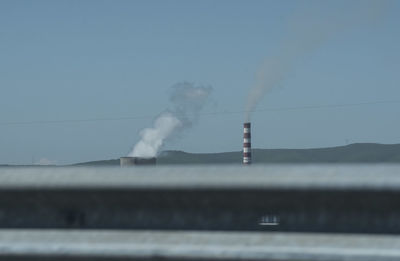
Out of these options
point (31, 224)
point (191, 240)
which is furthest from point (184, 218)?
point (31, 224)

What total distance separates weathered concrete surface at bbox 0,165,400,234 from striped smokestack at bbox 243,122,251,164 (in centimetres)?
4036

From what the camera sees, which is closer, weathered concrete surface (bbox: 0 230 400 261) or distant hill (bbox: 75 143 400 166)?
weathered concrete surface (bbox: 0 230 400 261)

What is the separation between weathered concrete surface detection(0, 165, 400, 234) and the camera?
14.9 ft

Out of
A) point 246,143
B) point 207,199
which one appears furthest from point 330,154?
point 207,199

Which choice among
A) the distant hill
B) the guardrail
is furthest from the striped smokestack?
the guardrail

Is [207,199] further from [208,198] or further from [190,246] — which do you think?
[190,246]

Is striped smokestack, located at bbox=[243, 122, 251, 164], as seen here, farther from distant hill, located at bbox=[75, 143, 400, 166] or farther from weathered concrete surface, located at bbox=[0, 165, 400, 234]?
weathered concrete surface, located at bbox=[0, 165, 400, 234]

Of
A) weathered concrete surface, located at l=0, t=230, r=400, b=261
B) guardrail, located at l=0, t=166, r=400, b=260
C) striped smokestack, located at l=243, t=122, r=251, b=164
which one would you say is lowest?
weathered concrete surface, located at l=0, t=230, r=400, b=261

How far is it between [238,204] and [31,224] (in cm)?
135

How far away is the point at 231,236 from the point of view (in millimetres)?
4809

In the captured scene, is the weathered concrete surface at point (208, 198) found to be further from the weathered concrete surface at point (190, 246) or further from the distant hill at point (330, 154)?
the distant hill at point (330, 154)

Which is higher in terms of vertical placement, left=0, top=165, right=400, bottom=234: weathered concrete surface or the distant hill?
the distant hill

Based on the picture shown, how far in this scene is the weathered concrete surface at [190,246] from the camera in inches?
178

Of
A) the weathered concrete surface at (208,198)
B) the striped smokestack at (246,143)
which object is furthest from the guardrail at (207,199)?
the striped smokestack at (246,143)
